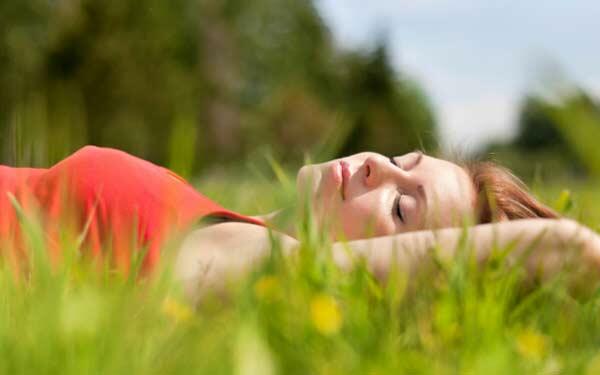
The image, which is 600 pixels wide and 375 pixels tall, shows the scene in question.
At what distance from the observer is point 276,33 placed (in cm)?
2419

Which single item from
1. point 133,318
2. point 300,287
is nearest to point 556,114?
point 300,287

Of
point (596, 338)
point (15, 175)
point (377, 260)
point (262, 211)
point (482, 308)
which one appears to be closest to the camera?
point (482, 308)

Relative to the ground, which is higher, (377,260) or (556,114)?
(556,114)

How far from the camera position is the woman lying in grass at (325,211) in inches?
69.8

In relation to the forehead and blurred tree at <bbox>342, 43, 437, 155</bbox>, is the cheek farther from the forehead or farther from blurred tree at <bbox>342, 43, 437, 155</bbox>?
blurred tree at <bbox>342, 43, 437, 155</bbox>

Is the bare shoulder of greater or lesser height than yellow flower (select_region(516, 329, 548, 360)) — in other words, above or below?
below

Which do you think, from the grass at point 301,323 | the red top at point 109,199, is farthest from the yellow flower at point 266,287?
the red top at point 109,199

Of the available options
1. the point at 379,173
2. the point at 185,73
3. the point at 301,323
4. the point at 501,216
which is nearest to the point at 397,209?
the point at 379,173

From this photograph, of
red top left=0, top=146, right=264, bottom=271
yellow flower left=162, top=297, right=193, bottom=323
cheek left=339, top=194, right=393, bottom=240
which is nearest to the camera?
yellow flower left=162, top=297, right=193, bottom=323

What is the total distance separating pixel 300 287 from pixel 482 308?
0.28m

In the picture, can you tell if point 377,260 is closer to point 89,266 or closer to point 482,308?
point 482,308

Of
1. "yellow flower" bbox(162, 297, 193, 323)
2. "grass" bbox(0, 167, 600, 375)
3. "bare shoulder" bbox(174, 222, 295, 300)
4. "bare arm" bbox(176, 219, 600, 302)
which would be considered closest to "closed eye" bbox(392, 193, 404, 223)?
"bare shoulder" bbox(174, 222, 295, 300)

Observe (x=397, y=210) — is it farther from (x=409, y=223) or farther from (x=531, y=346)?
(x=531, y=346)

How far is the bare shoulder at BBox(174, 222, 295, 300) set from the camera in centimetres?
177
